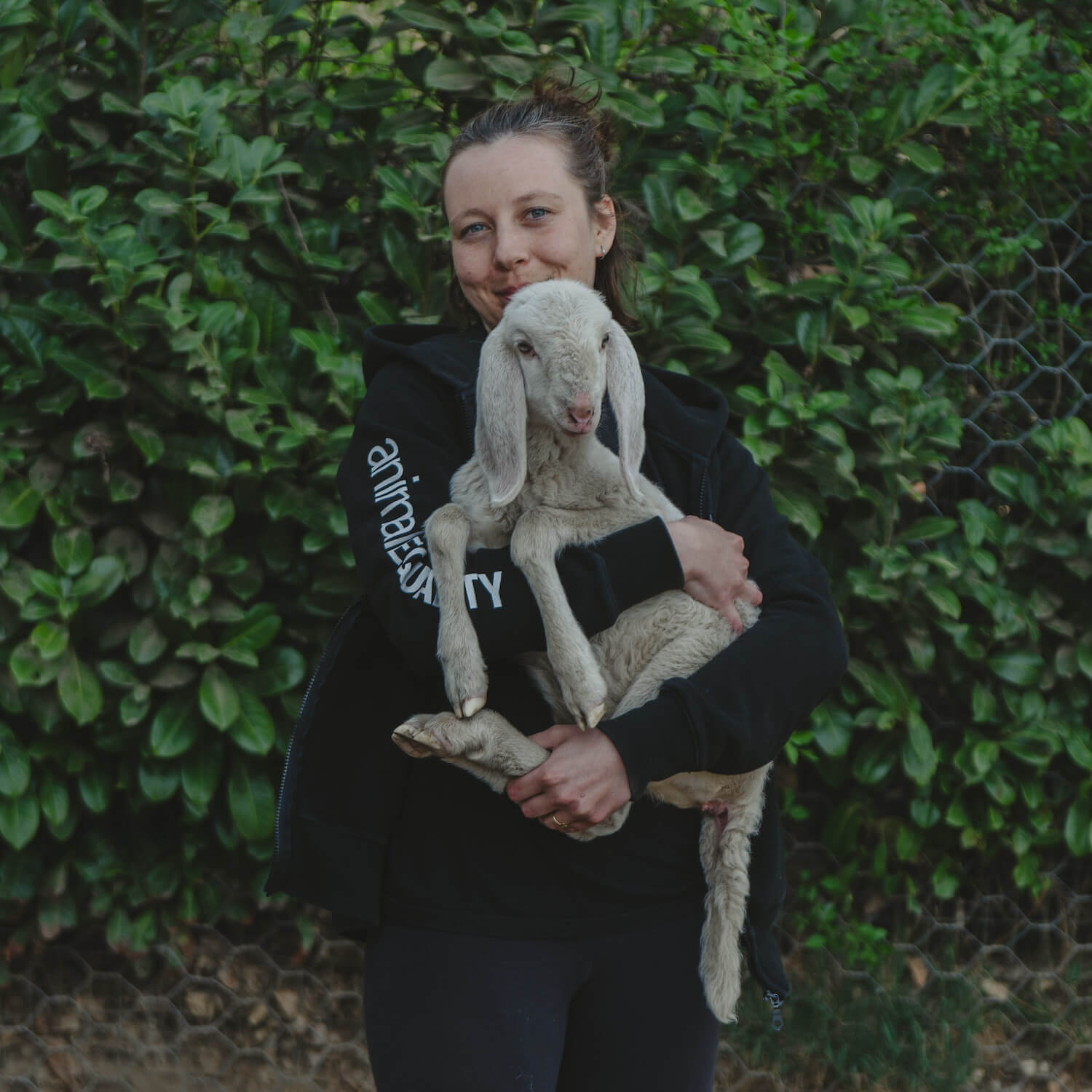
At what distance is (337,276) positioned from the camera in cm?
310

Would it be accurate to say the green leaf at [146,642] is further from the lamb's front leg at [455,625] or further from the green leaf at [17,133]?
the lamb's front leg at [455,625]

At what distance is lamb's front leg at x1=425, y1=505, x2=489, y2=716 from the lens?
60.5 inches

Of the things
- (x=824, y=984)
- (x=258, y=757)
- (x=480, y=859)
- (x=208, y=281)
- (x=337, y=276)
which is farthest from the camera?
(x=824, y=984)

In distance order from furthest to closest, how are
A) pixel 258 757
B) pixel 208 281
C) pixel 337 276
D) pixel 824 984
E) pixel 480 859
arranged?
pixel 824 984 → pixel 337 276 → pixel 258 757 → pixel 208 281 → pixel 480 859

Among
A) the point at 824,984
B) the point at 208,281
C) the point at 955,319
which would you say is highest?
Result: the point at 208,281

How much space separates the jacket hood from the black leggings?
2.68ft

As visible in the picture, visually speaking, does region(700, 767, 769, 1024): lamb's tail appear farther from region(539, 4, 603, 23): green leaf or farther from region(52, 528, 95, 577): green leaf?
region(539, 4, 603, 23): green leaf

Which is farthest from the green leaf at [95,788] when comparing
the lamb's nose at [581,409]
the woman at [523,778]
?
the lamb's nose at [581,409]

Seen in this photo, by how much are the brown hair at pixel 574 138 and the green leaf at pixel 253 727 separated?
1181 mm

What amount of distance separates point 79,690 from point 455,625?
1596 millimetres

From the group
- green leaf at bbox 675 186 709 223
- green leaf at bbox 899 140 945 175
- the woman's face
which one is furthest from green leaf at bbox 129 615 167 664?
green leaf at bbox 899 140 945 175

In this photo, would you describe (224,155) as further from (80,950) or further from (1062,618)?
(1062,618)

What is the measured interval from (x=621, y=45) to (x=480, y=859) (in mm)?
2238

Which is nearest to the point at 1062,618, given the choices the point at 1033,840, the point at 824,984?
the point at 1033,840
